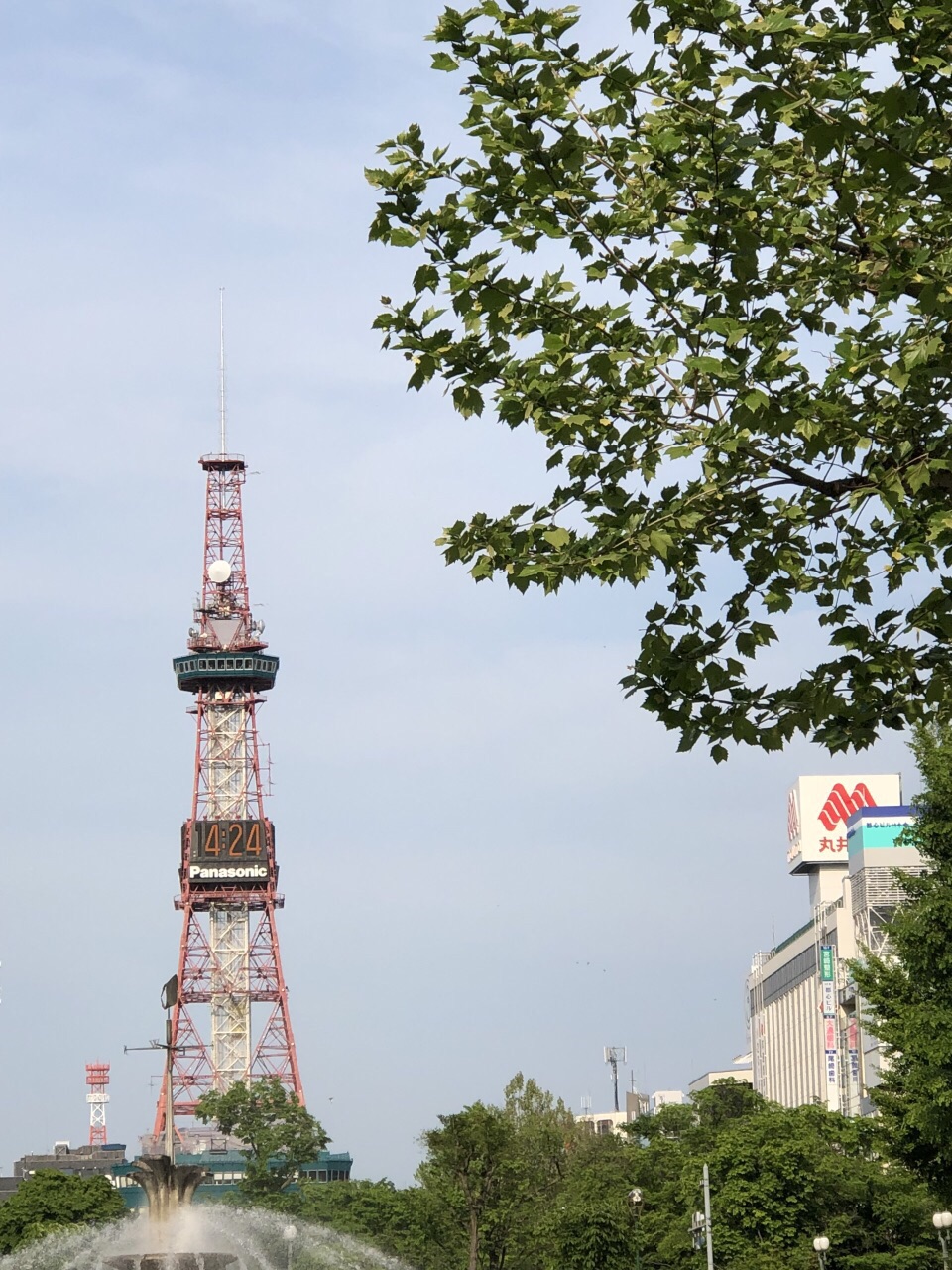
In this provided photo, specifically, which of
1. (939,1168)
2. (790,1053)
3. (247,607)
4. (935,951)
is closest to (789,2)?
(935,951)

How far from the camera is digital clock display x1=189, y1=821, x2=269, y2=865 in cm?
15400

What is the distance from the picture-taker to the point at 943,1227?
53625 millimetres

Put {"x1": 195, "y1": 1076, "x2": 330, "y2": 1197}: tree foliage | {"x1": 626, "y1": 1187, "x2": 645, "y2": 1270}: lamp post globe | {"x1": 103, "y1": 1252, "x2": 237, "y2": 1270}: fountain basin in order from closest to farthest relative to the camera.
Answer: {"x1": 103, "y1": 1252, "x2": 237, "y2": 1270}: fountain basin → {"x1": 626, "y1": 1187, "x2": 645, "y2": 1270}: lamp post globe → {"x1": 195, "y1": 1076, "x2": 330, "y2": 1197}: tree foliage

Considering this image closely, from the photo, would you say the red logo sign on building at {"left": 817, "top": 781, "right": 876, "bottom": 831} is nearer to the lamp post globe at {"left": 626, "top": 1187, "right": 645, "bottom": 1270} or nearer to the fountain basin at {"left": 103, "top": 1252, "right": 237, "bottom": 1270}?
the lamp post globe at {"left": 626, "top": 1187, "right": 645, "bottom": 1270}

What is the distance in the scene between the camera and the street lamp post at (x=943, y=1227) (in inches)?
1931

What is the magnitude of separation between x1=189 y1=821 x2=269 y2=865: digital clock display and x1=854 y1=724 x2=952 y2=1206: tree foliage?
384ft

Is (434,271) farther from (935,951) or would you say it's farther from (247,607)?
(247,607)

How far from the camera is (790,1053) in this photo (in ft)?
484

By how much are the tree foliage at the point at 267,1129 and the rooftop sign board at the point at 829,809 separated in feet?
128

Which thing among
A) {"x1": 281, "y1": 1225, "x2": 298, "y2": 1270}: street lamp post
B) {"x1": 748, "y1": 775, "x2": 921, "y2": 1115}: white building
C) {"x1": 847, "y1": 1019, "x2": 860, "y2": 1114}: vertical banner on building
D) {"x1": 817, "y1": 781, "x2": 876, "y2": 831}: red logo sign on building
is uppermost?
{"x1": 817, "y1": 781, "x2": 876, "y2": 831}: red logo sign on building

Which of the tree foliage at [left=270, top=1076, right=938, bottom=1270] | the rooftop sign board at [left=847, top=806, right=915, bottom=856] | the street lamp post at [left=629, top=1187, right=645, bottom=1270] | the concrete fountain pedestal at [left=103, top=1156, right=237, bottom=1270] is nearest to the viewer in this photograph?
the concrete fountain pedestal at [left=103, top=1156, right=237, bottom=1270]

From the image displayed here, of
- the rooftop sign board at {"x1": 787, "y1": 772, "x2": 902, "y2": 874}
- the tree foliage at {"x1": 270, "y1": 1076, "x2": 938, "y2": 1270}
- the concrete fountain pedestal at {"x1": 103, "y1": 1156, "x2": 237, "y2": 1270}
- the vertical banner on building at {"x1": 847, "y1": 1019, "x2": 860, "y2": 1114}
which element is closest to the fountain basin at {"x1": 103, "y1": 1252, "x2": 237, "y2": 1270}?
the concrete fountain pedestal at {"x1": 103, "y1": 1156, "x2": 237, "y2": 1270}

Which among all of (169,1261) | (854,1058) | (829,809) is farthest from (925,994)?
(829,809)

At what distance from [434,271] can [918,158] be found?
3.59 meters
